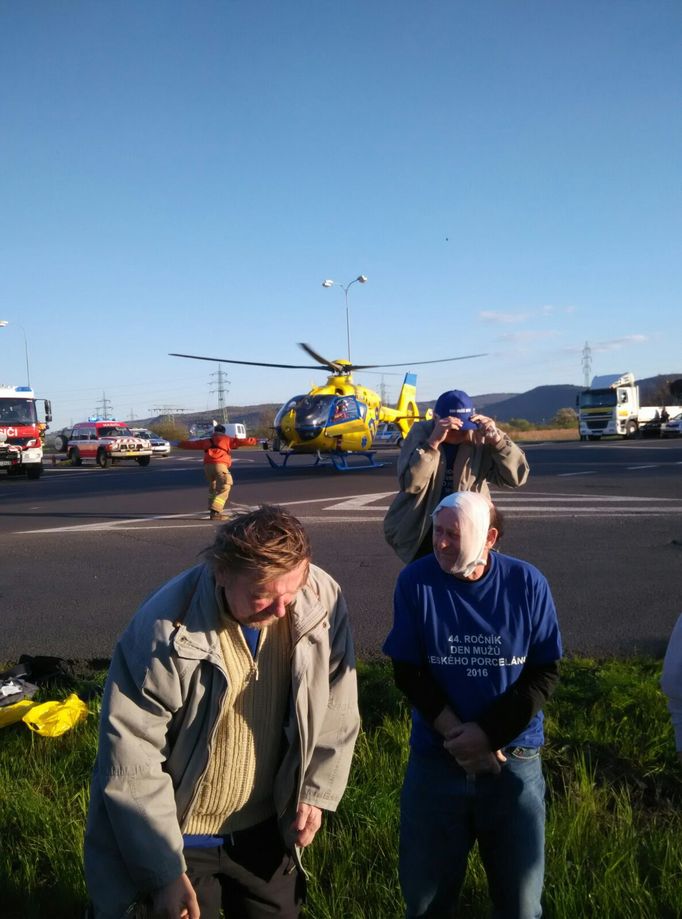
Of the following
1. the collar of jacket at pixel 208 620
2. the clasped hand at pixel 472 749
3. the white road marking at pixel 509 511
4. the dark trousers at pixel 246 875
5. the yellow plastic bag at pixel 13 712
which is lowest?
the white road marking at pixel 509 511

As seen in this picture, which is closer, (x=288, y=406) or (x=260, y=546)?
(x=260, y=546)

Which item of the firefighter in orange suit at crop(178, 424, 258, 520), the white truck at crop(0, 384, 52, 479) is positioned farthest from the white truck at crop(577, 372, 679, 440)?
the firefighter in orange suit at crop(178, 424, 258, 520)

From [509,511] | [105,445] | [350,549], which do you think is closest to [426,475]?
[350,549]

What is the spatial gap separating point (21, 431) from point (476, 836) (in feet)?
94.5

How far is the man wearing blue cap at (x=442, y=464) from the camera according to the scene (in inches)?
177

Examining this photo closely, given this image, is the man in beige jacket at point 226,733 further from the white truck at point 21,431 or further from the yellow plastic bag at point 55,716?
the white truck at point 21,431

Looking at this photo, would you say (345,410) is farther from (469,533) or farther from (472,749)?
(472,749)

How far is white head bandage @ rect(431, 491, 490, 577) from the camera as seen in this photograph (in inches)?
107

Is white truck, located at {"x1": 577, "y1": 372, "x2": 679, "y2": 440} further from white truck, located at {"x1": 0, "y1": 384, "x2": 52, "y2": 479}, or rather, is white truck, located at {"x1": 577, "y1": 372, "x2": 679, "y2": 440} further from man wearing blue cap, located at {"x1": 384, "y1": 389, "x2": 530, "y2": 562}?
man wearing blue cap, located at {"x1": 384, "y1": 389, "x2": 530, "y2": 562}

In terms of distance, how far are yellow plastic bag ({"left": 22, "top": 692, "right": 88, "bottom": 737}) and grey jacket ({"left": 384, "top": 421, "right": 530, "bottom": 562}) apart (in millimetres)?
2154

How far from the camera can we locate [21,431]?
28.8 m

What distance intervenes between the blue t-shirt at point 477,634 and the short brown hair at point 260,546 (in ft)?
2.17

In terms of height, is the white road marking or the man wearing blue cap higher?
the man wearing blue cap

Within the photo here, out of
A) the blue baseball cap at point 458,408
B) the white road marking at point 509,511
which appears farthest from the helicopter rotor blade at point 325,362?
the blue baseball cap at point 458,408
